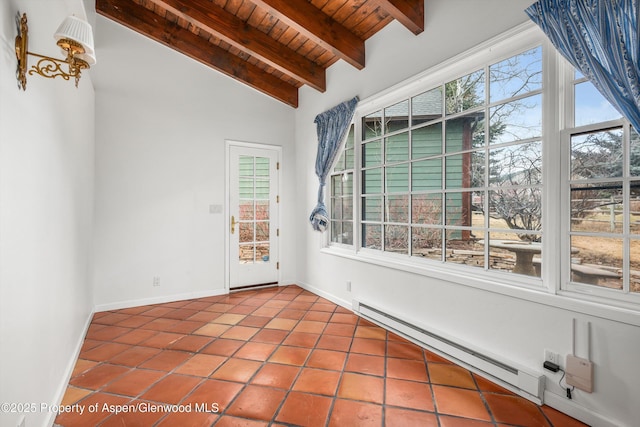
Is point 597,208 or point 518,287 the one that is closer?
point 597,208

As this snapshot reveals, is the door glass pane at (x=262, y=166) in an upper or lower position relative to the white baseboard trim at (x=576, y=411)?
upper

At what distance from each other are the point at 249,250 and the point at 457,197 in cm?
296

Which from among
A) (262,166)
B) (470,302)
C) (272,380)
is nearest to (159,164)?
(262,166)

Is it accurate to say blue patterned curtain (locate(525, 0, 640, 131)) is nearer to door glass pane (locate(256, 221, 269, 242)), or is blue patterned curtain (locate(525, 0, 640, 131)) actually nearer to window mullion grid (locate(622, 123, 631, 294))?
window mullion grid (locate(622, 123, 631, 294))

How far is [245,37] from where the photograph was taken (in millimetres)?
3320

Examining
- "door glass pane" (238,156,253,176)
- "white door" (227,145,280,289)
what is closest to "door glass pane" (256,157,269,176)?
"white door" (227,145,280,289)

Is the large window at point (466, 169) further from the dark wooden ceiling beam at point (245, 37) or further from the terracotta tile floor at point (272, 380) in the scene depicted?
the dark wooden ceiling beam at point (245, 37)

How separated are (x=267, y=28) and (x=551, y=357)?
383cm

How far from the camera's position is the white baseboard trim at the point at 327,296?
11.6 ft

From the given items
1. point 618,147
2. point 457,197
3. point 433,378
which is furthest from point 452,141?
point 433,378

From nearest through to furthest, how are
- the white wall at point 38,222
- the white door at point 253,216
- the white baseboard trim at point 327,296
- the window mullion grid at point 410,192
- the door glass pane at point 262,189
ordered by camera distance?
the white wall at point 38,222, the window mullion grid at point 410,192, the white baseboard trim at point 327,296, the white door at point 253,216, the door glass pane at point 262,189

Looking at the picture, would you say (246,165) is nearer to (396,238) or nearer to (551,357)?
(396,238)

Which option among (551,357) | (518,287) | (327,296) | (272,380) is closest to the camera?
(551,357)

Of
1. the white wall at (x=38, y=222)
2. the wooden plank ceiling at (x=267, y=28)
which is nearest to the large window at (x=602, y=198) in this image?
the wooden plank ceiling at (x=267, y=28)
